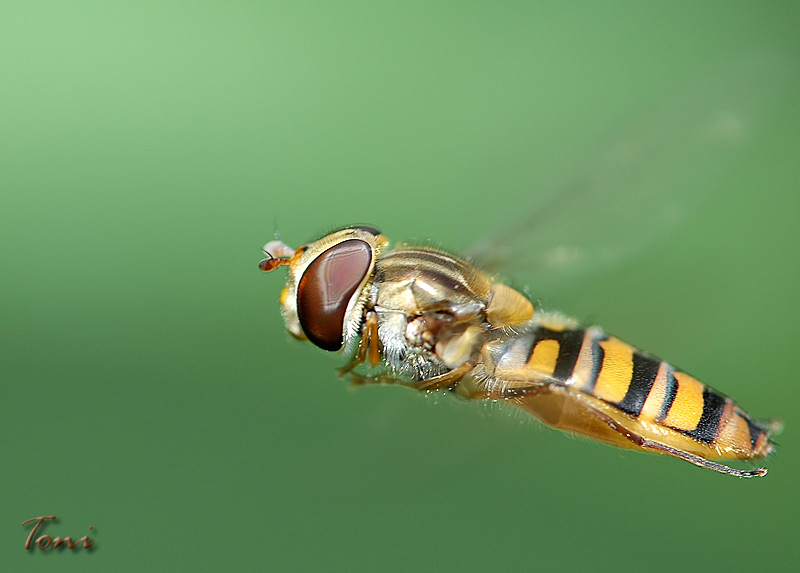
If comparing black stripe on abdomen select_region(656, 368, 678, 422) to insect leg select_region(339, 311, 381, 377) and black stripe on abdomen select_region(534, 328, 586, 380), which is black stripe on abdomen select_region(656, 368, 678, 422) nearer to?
black stripe on abdomen select_region(534, 328, 586, 380)

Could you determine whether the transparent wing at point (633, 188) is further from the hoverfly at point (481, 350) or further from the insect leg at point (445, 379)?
the insect leg at point (445, 379)

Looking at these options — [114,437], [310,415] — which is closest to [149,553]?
[114,437]

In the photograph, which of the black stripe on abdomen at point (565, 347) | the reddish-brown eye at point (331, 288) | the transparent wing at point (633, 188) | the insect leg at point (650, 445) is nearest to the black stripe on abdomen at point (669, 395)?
the insect leg at point (650, 445)

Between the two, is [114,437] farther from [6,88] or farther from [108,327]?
[6,88]

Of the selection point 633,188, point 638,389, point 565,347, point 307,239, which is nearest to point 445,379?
point 565,347

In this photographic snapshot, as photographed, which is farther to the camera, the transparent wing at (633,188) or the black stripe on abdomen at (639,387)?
the transparent wing at (633,188)
